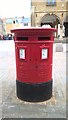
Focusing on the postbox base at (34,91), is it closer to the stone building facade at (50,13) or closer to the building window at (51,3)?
the stone building facade at (50,13)

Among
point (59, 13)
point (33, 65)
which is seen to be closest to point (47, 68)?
point (33, 65)

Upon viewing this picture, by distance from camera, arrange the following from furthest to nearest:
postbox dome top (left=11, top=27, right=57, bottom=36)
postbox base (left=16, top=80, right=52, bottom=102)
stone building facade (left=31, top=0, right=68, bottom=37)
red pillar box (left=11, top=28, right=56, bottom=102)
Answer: stone building facade (left=31, top=0, right=68, bottom=37), postbox base (left=16, top=80, right=52, bottom=102), red pillar box (left=11, top=28, right=56, bottom=102), postbox dome top (left=11, top=27, right=57, bottom=36)

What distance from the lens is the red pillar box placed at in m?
4.88

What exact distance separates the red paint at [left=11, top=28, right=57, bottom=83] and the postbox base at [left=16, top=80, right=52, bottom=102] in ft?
0.33

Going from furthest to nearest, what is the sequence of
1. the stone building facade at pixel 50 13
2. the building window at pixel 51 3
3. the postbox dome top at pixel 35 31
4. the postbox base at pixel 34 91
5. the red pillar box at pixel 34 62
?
the building window at pixel 51 3
the stone building facade at pixel 50 13
the postbox base at pixel 34 91
the red pillar box at pixel 34 62
the postbox dome top at pixel 35 31

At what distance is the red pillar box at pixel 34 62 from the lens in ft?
16.0

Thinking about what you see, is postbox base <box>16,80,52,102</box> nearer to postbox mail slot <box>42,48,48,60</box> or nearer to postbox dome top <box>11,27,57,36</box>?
postbox mail slot <box>42,48,48,60</box>

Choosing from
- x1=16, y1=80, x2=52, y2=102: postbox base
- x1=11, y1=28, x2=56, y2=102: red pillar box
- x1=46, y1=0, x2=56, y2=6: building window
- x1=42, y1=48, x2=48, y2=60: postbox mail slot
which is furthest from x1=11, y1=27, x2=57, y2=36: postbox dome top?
x1=46, y1=0, x2=56, y2=6: building window

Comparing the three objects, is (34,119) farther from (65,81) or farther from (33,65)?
(65,81)

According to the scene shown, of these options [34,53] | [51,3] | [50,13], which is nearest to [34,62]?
[34,53]

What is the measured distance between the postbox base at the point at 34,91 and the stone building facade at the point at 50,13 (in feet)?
125

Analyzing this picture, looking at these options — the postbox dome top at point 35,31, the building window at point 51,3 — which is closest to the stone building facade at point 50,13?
the building window at point 51,3

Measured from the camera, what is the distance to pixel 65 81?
696 cm

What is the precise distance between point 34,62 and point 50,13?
3951 centimetres
